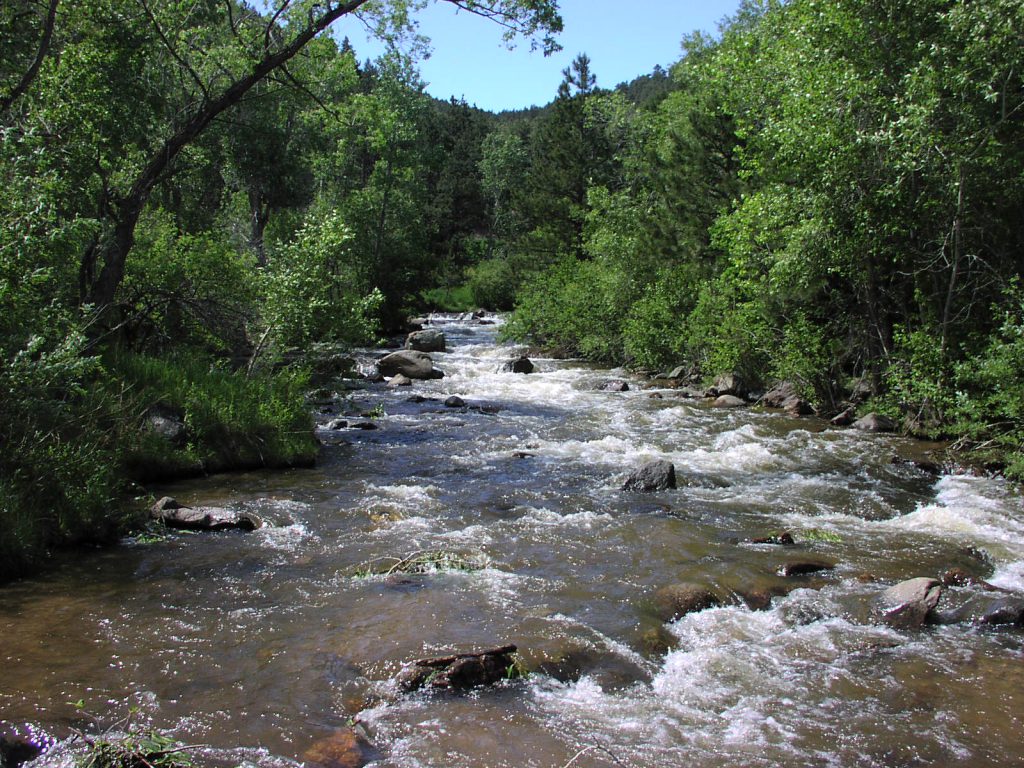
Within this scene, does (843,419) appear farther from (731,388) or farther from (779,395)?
(731,388)

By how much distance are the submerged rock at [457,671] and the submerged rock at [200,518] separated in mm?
4233

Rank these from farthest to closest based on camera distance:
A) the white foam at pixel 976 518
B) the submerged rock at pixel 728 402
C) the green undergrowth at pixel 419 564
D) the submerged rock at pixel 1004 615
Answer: the submerged rock at pixel 728 402
the white foam at pixel 976 518
the green undergrowth at pixel 419 564
the submerged rock at pixel 1004 615

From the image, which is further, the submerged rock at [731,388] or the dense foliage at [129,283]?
the submerged rock at [731,388]

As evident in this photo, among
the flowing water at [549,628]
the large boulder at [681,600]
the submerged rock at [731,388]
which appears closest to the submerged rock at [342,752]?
the flowing water at [549,628]

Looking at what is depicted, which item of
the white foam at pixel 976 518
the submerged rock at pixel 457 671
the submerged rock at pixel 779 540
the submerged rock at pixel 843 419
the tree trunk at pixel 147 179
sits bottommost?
the white foam at pixel 976 518

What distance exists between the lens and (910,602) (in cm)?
681

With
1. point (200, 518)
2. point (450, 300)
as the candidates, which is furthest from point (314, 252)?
point (450, 300)

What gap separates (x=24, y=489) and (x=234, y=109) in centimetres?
2470

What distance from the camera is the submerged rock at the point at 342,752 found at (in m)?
4.49

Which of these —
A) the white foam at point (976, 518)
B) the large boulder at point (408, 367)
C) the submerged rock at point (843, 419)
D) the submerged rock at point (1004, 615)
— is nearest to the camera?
the submerged rock at point (1004, 615)

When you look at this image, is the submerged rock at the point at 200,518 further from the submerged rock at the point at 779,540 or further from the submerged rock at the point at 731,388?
the submerged rock at the point at 731,388

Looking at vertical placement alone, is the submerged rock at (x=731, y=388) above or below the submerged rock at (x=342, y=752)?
above

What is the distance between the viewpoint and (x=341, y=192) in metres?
40.3

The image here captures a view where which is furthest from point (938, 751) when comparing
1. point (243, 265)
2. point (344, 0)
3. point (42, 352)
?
point (243, 265)
